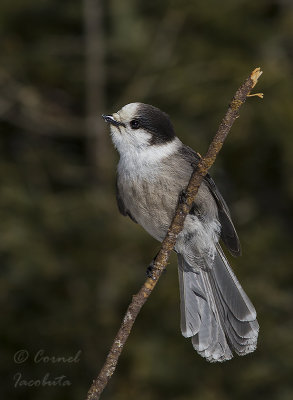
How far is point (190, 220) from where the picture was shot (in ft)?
13.3

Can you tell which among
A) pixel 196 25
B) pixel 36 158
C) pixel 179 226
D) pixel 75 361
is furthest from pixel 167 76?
pixel 179 226

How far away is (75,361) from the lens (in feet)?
19.1

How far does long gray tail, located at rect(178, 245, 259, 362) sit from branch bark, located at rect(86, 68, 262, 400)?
3.55 feet

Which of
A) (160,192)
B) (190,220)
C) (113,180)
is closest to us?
(160,192)

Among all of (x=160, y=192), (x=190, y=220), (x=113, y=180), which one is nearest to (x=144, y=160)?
(x=160, y=192)

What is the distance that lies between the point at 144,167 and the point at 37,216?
2.60 m

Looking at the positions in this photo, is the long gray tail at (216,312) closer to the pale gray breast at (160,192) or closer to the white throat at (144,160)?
the pale gray breast at (160,192)

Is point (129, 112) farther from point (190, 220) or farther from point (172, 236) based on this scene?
point (172, 236)

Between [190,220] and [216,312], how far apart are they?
519mm

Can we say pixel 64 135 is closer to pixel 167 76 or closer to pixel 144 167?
pixel 167 76

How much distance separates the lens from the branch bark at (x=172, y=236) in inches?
99.3

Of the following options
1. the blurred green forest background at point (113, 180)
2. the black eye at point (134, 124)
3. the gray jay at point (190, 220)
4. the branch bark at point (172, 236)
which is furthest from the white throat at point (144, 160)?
the blurred green forest background at point (113, 180)

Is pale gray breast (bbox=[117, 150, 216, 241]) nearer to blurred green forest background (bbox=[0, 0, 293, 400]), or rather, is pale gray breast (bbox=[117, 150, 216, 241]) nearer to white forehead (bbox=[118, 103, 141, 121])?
white forehead (bbox=[118, 103, 141, 121])

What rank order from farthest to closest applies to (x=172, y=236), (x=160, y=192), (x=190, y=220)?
(x=190, y=220), (x=160, y=192), (x=172, y=236)
